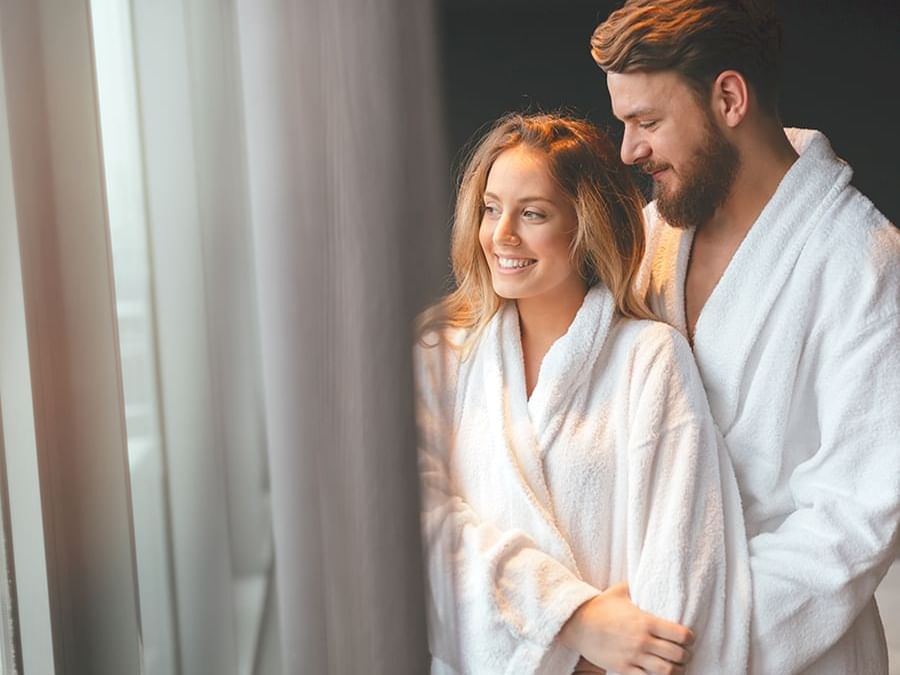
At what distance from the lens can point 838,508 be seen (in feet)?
2.19

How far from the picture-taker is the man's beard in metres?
0.68

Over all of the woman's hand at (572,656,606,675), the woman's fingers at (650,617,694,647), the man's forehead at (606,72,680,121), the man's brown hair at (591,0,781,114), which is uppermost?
the man's brown hair at (591,0,781,114)

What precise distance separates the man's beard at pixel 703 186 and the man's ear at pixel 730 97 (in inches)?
0.5

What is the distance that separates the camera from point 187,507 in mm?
592

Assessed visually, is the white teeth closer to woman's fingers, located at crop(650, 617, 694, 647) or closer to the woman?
the woman

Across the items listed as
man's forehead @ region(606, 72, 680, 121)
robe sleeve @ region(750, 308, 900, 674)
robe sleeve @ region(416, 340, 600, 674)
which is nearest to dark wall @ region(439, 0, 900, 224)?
man's forehead @ region(606, 72, 680, 121)

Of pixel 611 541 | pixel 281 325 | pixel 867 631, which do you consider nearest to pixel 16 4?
pixel 281 325

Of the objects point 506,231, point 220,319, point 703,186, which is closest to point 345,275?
point 220,319

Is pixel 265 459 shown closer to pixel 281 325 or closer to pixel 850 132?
pixel 281 325

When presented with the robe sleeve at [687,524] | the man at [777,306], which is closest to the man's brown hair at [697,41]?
the man at [777,306]

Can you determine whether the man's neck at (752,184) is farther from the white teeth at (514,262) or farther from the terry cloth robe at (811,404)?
the white teeth at (514,262)

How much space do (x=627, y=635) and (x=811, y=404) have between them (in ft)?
0.72

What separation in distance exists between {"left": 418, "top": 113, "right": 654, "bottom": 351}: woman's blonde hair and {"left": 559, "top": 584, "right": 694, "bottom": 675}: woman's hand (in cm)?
21

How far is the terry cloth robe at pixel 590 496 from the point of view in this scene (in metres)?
0.66
